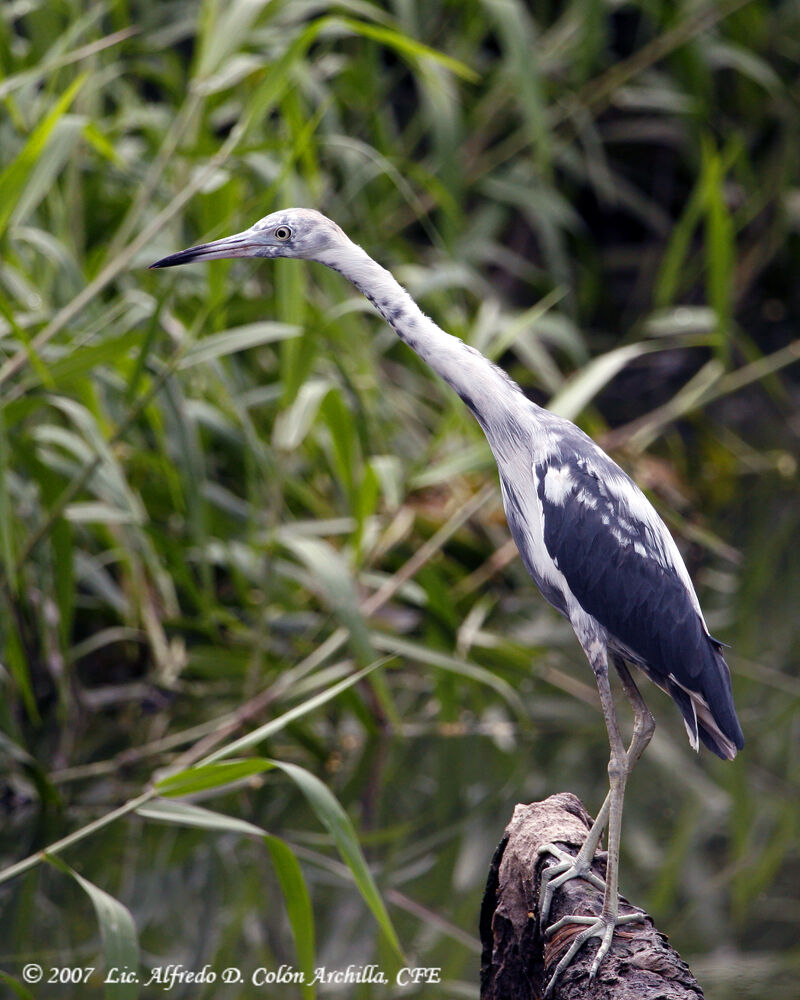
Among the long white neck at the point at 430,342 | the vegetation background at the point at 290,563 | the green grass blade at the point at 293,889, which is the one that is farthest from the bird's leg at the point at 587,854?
the long white neck at the point at 430,342

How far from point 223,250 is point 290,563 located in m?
2.22

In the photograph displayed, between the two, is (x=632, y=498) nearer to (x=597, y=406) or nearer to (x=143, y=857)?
(x=143, y=857)

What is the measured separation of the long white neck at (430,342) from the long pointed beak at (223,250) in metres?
0.14

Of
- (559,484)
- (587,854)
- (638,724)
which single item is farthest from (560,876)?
(559,484)

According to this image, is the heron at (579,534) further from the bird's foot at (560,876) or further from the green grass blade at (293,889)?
the green grass blade at (293,889)

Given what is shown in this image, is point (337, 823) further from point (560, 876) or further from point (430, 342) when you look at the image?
point (430, 342)

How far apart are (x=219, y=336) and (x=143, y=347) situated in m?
0.38

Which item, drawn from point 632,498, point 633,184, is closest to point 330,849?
point 632,498

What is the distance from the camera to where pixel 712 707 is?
2443 millimetres

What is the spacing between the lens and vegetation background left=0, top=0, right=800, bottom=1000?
3.41 m

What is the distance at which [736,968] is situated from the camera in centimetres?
333

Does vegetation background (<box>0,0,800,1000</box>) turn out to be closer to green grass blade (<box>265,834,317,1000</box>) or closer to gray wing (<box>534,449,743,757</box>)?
green grass blade (<box>265,834,317,1000</box>)

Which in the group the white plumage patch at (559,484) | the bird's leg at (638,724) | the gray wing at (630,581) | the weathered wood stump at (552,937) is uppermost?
the white plumage patch at (559,484)

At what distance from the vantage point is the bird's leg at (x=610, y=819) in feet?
7.28
